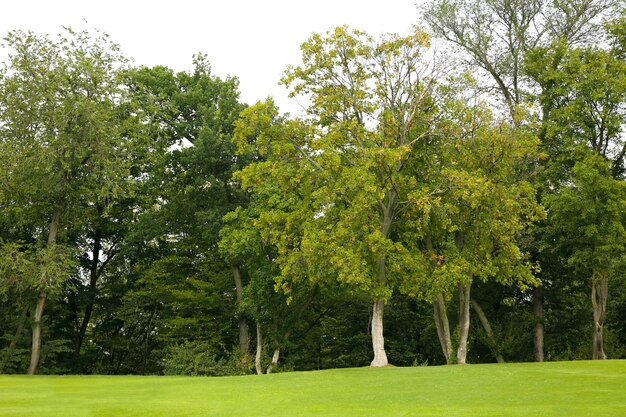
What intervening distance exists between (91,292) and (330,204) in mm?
21862

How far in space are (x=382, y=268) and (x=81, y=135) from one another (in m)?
18.8

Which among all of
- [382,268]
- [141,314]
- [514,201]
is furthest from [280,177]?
[141,314]

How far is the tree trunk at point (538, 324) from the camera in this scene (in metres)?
37.2

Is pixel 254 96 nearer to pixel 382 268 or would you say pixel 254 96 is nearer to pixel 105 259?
pixel 105 259

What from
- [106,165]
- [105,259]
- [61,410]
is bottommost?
[61,410]

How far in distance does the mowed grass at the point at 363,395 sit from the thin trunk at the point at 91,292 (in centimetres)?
2003

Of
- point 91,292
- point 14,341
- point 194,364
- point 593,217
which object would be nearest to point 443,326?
point 593,217

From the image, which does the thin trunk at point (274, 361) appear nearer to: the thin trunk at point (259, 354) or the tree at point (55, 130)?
the thin trunk at point (259, 354)

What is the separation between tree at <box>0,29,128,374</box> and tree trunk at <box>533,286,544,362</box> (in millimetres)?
24581

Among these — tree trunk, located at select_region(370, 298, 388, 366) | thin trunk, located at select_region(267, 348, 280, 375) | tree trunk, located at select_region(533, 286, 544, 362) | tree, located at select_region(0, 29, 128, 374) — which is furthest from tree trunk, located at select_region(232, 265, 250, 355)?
tree trunk, located at select_region(533, 286, 544, 362)

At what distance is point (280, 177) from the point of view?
102ft

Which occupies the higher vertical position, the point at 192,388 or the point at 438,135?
the point at 438,135

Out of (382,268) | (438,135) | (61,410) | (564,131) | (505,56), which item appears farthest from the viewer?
(505,56)

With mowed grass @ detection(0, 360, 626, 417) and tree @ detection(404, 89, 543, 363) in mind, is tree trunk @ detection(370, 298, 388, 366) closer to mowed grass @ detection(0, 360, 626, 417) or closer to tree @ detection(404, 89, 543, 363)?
tree @ detection(404, 89, 543, 363)
